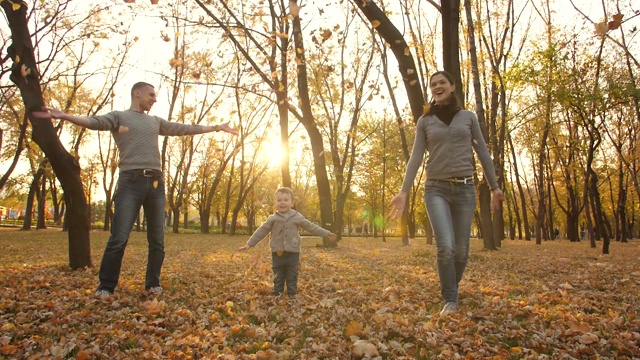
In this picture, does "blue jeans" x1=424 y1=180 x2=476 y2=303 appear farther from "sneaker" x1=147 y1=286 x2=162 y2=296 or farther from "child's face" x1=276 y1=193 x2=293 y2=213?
"sneaker" x1=147 y1=286 x2=162 y2=296

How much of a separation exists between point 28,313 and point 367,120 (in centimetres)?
3144

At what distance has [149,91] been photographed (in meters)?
5.65

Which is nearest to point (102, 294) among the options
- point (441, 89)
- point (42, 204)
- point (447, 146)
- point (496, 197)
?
point (447, 146)

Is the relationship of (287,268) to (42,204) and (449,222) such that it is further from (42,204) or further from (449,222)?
(42,204)

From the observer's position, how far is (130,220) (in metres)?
5.40

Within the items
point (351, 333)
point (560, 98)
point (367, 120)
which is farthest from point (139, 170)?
point (367, 120)

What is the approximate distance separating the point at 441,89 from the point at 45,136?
6238mm

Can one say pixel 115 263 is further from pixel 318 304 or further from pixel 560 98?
pixel 560 98

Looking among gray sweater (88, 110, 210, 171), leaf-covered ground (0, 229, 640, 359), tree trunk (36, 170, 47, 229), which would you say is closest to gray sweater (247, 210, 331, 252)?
leaf-covered ground (0, 229, 640, 359)

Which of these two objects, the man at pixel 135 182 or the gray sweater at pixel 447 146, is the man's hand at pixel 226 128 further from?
the gray sweater at pixel 447 146

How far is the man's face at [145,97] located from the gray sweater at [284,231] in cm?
213

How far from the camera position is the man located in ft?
17.4

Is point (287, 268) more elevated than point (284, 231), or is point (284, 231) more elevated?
point (284, 231)

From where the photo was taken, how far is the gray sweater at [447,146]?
4.71m
